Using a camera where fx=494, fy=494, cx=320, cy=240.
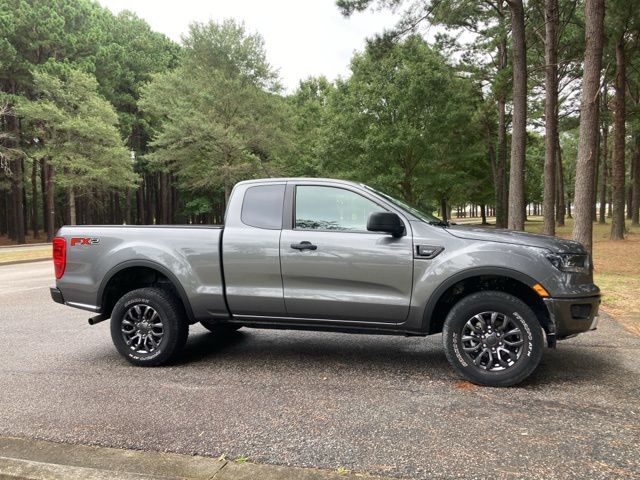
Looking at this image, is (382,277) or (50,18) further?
(50,18)

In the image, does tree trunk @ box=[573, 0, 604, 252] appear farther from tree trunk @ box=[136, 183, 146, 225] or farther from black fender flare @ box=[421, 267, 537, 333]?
tree trunk @ box=[136, 183, 146, 225]

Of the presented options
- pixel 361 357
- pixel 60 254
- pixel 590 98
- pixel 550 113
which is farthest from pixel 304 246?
pixel 550 113

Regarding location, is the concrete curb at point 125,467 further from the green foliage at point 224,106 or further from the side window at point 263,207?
the green foliage at point 224,106

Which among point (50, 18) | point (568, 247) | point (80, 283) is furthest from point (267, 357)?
point (50, 18)

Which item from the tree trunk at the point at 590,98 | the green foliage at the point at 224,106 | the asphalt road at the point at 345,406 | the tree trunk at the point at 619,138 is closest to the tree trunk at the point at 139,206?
the green foliage at the point at 224,106

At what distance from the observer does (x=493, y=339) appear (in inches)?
168

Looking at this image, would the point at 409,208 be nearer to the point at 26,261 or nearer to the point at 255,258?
the point at 255,258

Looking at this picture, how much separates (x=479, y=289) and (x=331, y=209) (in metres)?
1.59

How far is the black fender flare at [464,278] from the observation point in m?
4.20

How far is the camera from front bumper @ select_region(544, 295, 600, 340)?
4.15 m

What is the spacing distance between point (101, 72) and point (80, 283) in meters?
39.7

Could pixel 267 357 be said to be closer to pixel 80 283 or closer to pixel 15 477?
pixel 80 283

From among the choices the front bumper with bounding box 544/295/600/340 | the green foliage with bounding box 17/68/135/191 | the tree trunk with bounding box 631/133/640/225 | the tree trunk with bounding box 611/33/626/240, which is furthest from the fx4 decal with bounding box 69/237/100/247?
the tree trunk with bounding box 631/133/640/225

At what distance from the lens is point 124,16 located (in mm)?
46531
